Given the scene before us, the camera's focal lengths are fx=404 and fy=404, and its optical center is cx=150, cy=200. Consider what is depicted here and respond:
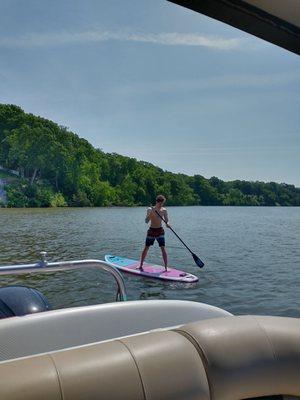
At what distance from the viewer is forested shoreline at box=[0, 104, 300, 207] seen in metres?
73.4

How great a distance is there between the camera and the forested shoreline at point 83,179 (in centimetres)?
7344

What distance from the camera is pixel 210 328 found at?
1810 millimetres

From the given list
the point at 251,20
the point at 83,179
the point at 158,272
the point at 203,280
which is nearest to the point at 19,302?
the point at 251,20

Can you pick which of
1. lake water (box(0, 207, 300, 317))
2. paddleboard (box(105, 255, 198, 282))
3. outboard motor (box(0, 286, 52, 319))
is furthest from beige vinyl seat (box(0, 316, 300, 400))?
paddleboard (box(105, 255, 198, 282))

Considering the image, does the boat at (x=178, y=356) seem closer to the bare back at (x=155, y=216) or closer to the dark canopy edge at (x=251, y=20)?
the dark canopy edge at (x=251, y=20)

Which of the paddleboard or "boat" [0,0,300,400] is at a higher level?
"boat" [0,0,300,400]

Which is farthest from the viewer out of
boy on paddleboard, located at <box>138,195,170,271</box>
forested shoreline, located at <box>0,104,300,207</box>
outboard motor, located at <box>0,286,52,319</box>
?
forested shoreline, located at <box>0,104,300,207</box>

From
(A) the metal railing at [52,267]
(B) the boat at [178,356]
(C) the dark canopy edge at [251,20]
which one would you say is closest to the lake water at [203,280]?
(A) the metal railing at [52,267]

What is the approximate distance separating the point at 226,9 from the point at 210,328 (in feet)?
4.65

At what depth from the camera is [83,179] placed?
77000 millimetres

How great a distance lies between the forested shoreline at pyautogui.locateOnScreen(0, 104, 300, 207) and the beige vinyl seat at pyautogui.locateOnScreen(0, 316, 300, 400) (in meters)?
66.1

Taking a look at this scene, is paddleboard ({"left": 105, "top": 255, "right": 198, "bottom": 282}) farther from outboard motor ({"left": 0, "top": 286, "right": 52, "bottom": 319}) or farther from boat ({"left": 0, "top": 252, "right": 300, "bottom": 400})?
boat ({"left": 0, "top": 252, "right": 300, "bottom": 400})

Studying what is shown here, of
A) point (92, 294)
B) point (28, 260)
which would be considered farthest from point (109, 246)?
point (92, 294)

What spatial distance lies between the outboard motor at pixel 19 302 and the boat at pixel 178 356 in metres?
0.45
